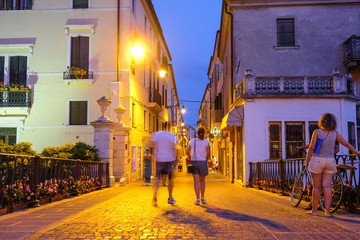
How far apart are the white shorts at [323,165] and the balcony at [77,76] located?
58.7 feet

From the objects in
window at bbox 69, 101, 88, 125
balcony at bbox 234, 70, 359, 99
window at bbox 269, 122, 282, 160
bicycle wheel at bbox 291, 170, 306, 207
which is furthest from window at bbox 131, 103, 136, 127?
bicycle wheel at bbox 291, 170, 306, 207

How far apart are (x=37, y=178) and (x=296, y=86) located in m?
12.4

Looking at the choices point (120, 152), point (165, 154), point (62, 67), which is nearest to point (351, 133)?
point (120, 152)

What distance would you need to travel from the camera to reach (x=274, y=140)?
1727 cm

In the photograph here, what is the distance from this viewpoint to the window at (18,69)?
23328 mm

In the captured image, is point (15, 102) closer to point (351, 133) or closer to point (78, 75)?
point (78, 75)

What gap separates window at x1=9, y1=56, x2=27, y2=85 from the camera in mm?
23328

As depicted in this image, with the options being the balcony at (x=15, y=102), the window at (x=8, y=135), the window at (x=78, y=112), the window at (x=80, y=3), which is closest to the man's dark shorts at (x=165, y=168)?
the window at (x=78, y=112)

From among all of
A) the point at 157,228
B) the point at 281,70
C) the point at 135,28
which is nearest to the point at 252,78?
the point at 281,70

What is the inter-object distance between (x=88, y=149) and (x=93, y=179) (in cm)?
211

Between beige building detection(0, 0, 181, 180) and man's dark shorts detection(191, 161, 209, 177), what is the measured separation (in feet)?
46.2

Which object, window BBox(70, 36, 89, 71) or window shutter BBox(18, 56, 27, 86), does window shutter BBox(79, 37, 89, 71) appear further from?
window shutter BBox(18, 56, 27, 86)

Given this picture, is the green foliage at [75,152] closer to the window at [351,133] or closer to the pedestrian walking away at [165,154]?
the pedestrian walking away at [165,154]

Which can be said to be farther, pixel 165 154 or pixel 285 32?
pixel 285 32
